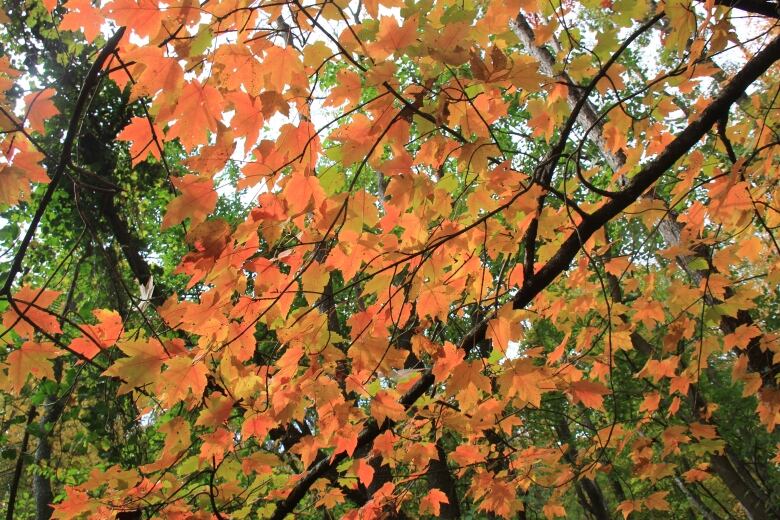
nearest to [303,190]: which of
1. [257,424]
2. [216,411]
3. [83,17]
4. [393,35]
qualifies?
[393,35]

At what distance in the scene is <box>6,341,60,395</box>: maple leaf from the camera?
1489 mm

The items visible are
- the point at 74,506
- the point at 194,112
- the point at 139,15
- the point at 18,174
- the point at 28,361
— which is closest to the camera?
the point at 139,15

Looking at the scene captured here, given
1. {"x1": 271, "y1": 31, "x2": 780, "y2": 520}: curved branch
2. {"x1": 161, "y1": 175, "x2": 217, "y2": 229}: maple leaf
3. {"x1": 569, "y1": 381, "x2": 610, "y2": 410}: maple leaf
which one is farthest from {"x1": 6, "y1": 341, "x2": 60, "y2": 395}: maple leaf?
{"x1": 569, "y1": 381, "x2": 610, "y2": 410}: maple leaf

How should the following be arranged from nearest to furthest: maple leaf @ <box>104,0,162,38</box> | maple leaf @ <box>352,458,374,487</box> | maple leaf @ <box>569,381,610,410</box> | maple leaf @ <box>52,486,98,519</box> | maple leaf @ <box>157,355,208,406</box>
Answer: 1. maple leaf @ <box>104,0,162,38</box>
2. maple leaf @ <box>157,355,208,406</box>
3. maple leaf @ <box>52,486,98,519</box>
4. maple leaf @ <box>569,381,610,410</box>
5. maple leaf @ <box>352,458,374,487</box>

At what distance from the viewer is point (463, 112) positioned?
140 centimetres

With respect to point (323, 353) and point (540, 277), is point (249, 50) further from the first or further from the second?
point (540, 277)

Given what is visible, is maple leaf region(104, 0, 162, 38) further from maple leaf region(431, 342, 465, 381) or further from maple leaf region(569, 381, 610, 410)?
maple leaf region(569, 381, 610, 410)

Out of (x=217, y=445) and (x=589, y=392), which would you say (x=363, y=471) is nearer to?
(x=217, y=445)

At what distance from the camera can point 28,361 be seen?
1.50 m

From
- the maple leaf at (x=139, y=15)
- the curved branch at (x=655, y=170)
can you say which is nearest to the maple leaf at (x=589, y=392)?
the curved branch at (x=655, y=170)

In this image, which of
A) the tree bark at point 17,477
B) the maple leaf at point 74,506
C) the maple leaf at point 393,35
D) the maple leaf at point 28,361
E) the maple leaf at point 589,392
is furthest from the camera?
the tree bark at point 17,477

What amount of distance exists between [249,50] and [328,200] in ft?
1.26

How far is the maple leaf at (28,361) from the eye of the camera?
58.6 inches

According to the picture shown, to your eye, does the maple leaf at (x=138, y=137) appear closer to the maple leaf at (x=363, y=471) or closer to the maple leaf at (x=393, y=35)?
the maple leaf at (x=393, y=35)
